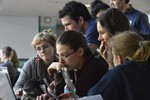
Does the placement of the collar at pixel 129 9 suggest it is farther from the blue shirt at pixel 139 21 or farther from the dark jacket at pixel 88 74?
the dark jacket at pixel 88 74

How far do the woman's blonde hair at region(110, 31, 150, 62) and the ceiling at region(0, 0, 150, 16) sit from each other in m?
7.40

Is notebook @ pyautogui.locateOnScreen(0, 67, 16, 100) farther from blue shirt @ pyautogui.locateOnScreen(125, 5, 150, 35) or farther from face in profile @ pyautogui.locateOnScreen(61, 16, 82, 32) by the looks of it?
blue shirt @ pyautogui.locateOnScreen(125, 5, 150, 35)

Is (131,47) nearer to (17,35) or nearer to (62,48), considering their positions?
(62,48)

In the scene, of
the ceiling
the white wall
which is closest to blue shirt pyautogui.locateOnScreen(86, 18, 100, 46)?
the ceiling

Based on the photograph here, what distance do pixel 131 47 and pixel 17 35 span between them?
991 centimetres

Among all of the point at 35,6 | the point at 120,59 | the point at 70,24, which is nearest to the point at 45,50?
the point at 70,24

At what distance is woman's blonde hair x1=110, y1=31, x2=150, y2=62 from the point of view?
1.20 m

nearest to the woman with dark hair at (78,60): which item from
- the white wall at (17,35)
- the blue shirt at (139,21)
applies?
the blue shirt at (139,21)

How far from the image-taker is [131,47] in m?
1.22

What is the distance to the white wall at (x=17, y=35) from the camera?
35.6 feet

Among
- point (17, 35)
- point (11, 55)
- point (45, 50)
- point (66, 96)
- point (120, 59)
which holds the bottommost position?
point (17, 35)

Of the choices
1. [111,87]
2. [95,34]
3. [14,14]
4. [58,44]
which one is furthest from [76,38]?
[14,14]

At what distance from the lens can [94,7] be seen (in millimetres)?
2699

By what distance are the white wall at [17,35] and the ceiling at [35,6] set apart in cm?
32
